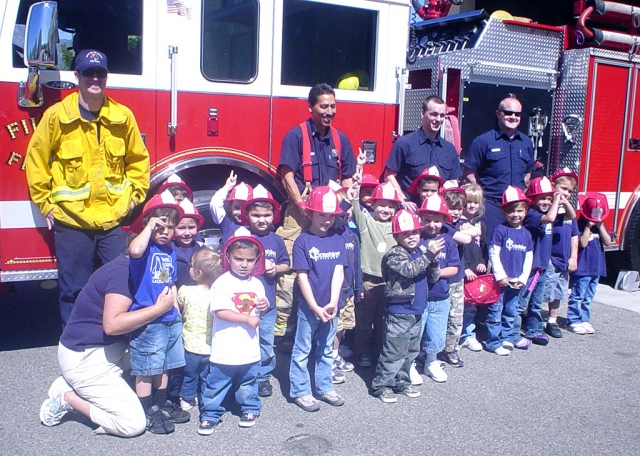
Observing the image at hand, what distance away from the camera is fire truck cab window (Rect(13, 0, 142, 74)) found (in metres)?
4.29

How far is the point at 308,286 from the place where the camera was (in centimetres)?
394

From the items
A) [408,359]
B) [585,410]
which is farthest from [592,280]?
[408,359]

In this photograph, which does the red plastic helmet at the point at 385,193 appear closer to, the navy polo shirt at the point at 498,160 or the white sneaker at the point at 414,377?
the white sneaker at the point at 414,377

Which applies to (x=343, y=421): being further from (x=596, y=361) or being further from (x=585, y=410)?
(x=596, y=361)

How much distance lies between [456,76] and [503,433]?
3.25 m

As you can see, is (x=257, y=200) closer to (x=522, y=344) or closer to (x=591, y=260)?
(x=522, y=344)

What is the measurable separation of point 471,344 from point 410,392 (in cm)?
110

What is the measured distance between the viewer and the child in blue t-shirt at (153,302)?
356 centimetres

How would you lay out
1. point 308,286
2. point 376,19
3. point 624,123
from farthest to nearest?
point 624,123 < point 376,19 < point 308,286

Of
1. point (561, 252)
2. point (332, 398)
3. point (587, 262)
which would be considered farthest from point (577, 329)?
point (332, 398)

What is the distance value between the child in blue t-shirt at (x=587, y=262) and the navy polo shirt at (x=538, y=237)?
0.57 meters

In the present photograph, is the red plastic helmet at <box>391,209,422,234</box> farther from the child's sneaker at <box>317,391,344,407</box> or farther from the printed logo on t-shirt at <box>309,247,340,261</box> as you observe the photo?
the child's sneaker at <box>317,391,344,407</box>

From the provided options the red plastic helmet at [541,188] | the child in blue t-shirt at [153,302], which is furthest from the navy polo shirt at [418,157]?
the child in blue t-shirt at [153,302]

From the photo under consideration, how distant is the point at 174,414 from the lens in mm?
3740
